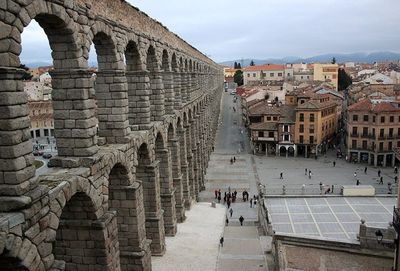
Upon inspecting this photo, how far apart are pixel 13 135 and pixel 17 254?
2844mm

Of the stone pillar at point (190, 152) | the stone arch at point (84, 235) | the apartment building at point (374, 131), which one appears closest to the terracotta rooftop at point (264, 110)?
the apartment building at point (374, 131)

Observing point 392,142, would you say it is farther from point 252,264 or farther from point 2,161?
point 2,161

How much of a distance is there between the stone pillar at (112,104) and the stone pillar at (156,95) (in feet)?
25.0

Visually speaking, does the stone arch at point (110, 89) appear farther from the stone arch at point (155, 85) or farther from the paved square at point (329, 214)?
the paved square at point (329, 214)

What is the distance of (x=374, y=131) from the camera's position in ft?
193

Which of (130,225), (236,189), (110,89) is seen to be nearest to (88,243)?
(130,225)

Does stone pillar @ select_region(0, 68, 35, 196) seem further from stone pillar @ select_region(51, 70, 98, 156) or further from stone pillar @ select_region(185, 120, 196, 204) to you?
stone pillar @ select_region(185, 120, 196, 204)

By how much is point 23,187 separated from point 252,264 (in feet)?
62.1

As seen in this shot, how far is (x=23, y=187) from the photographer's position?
403 inches

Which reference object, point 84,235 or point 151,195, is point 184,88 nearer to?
point 151,195

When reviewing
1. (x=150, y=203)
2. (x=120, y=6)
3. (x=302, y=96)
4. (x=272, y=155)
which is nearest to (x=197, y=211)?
(x=150, y=203)

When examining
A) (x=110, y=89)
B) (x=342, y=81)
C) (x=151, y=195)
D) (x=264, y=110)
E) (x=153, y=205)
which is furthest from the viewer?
(x=342, y=81)

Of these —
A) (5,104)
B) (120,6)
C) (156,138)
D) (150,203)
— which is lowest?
(150,203)

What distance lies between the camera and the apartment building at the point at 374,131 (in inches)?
2301
